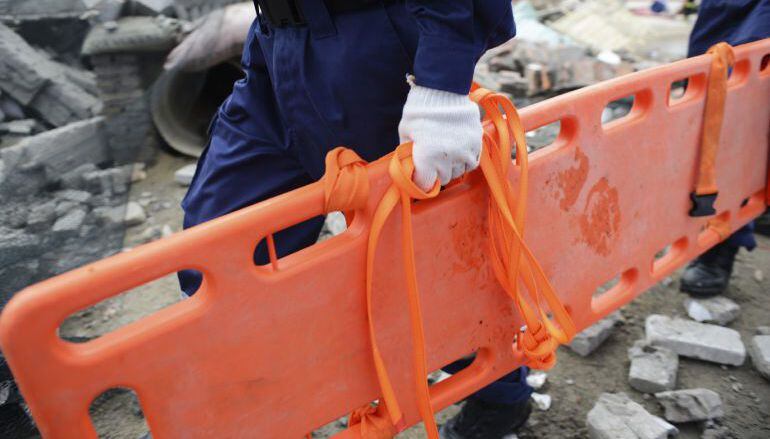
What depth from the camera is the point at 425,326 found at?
1580mm

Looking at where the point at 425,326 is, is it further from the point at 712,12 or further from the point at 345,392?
the point at 712,12

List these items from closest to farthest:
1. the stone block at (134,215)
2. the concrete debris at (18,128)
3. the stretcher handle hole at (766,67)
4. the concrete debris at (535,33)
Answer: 1. the stretcher handle hole at (766,67)
2. the stone block at (134,215)
3. the concrete debris at (18,128)
4. the concrete debris at (535,33)

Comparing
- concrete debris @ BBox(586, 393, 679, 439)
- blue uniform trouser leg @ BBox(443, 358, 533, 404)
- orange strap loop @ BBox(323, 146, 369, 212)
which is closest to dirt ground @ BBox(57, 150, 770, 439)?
concrete debris @ BBox(586, 393, 679, 439)

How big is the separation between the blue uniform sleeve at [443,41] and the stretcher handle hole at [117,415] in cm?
177

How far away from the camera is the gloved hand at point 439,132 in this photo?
1329mm

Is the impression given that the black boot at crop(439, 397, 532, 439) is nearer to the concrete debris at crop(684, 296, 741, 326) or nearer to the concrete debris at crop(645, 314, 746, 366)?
the concrete debris at crop(645, 314, 746, 366)

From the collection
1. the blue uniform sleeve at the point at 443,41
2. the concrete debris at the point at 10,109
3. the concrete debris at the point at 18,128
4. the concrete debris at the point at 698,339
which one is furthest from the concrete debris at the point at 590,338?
the concrete debris at the point at 10,109

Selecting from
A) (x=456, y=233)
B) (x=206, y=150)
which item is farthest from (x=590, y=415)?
(x=206, y=150)

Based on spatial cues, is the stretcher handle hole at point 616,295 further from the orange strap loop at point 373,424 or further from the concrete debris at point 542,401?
the orange strap loop at point 373,424

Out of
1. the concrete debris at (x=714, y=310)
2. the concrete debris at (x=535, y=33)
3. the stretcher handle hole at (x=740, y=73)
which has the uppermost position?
the stretcher handle hole at (x=740, y=73)

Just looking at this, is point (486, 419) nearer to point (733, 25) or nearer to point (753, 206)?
point (753, 206)

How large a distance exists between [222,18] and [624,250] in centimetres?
364

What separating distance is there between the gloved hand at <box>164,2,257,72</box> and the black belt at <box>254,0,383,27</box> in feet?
10.2

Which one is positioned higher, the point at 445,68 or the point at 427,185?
the point at 445,68
